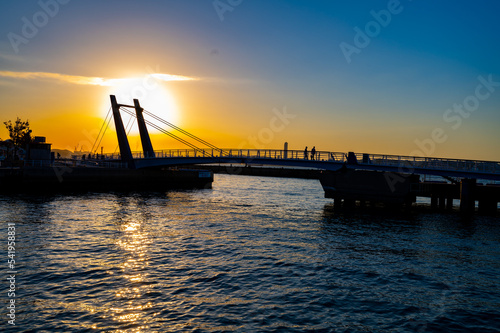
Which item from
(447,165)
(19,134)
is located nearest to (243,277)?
(447,165)

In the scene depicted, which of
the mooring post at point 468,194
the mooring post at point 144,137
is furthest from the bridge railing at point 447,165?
the mooring post at point 144,137

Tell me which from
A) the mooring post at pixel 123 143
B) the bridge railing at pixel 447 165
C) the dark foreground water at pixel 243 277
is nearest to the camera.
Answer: the dark foreground water at pixel 243 277

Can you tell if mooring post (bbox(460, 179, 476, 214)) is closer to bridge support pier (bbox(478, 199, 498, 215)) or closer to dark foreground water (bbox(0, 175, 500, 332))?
bridge support pier (bbox(478, 199, 498, 215))

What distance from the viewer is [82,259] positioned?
19.2m

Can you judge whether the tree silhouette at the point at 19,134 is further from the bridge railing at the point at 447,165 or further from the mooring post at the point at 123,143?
the bridge railing at the point at 447,165

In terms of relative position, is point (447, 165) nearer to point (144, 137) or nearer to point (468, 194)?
point (468, 194)

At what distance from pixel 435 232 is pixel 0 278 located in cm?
3229

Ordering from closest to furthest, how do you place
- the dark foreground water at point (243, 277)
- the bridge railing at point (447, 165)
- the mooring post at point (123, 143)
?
the dark foreground water at point (243, 277) → the bridge railing at point (447, 165) → the mooring post at point (123, 143)

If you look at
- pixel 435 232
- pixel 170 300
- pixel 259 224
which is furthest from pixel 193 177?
pixel 170 300

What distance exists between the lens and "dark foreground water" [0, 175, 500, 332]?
1259 centimetres

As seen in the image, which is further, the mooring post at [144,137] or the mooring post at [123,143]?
the mooring post at [144,137]

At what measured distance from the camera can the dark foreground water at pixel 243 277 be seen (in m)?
12.6

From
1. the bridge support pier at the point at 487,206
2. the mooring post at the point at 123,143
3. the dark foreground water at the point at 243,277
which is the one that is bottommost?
the dark foreground water at the point at 243,277

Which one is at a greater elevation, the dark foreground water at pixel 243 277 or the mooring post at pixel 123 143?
the mooring post at pixel 123 143
